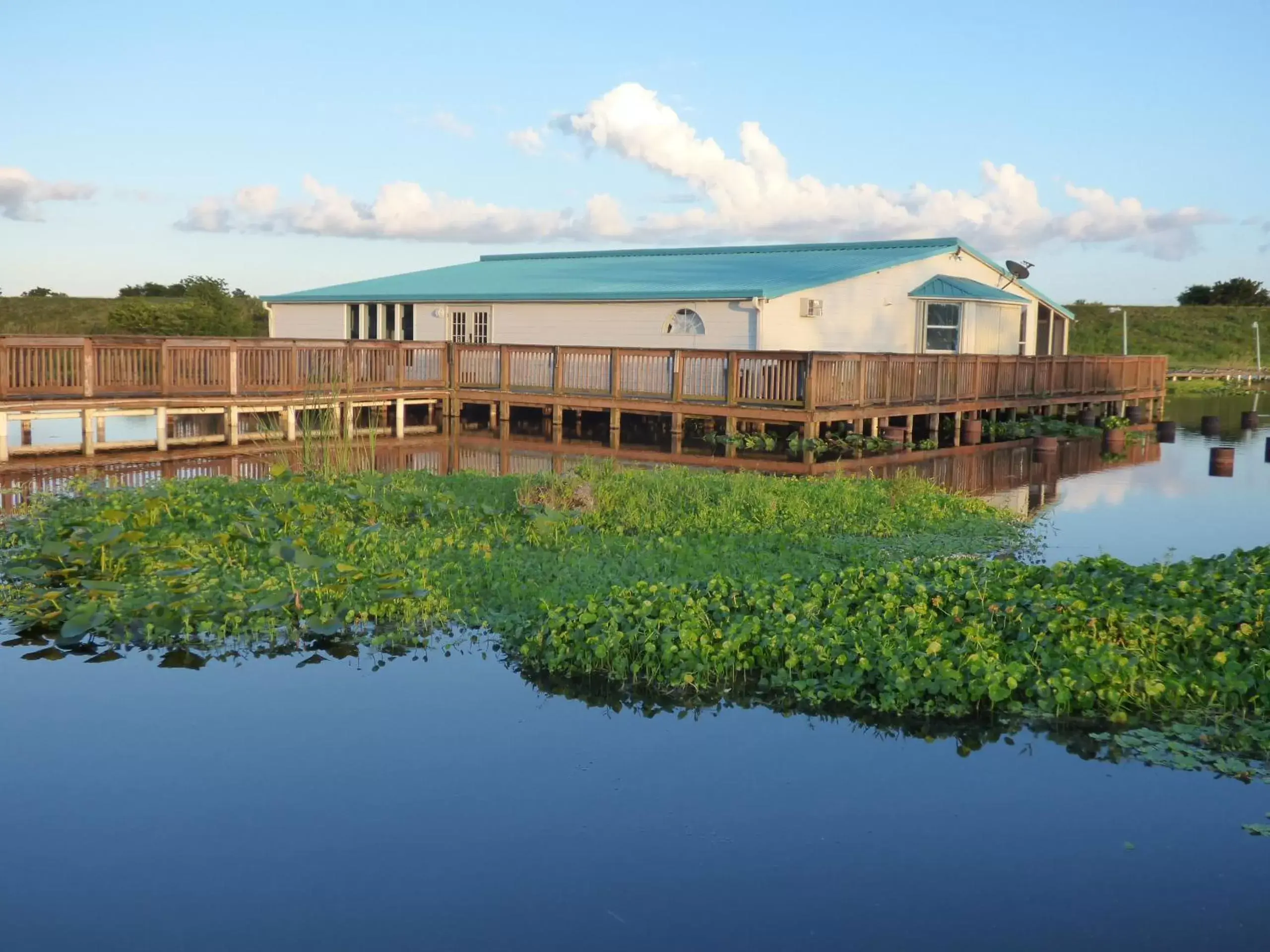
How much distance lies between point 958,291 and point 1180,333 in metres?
54.7

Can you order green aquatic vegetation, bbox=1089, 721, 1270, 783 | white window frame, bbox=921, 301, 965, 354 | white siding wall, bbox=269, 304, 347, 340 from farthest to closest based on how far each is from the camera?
white siding wall, bbox=269, 304, 347, 340 → white window frame, bbox=921, 301, 965, 354 → green aquatic vegetation, bbox=1089, 721, 1270, 783

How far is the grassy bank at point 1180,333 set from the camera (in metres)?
74.9

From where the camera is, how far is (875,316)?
28.8 metres

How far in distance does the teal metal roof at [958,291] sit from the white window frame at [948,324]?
31cm

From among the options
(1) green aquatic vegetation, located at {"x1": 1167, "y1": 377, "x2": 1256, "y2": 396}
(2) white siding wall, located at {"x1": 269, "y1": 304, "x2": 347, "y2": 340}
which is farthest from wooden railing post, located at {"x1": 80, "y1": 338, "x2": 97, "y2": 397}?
(1) green aquatic vegetation, located at {"x1": 1167, "y1": 377, "x2": 1256, "y2": 396}

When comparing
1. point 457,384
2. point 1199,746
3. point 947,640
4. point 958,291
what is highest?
point 958,291

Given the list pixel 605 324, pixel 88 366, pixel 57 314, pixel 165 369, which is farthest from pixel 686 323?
pixel 57 314

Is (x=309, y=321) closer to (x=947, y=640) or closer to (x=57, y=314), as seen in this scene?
(x=947, y=640)

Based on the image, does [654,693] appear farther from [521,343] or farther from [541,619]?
[521,343]

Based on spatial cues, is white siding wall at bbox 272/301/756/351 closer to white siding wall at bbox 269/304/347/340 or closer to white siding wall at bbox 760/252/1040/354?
white siding wall at bbox 269/304/347/340

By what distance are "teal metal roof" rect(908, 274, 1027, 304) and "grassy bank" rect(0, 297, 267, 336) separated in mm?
44133

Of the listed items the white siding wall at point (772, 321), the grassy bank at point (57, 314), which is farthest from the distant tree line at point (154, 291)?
the white siding wall at point (772, 321)

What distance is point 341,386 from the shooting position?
76.1 ft

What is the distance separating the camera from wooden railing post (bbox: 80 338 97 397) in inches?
774
